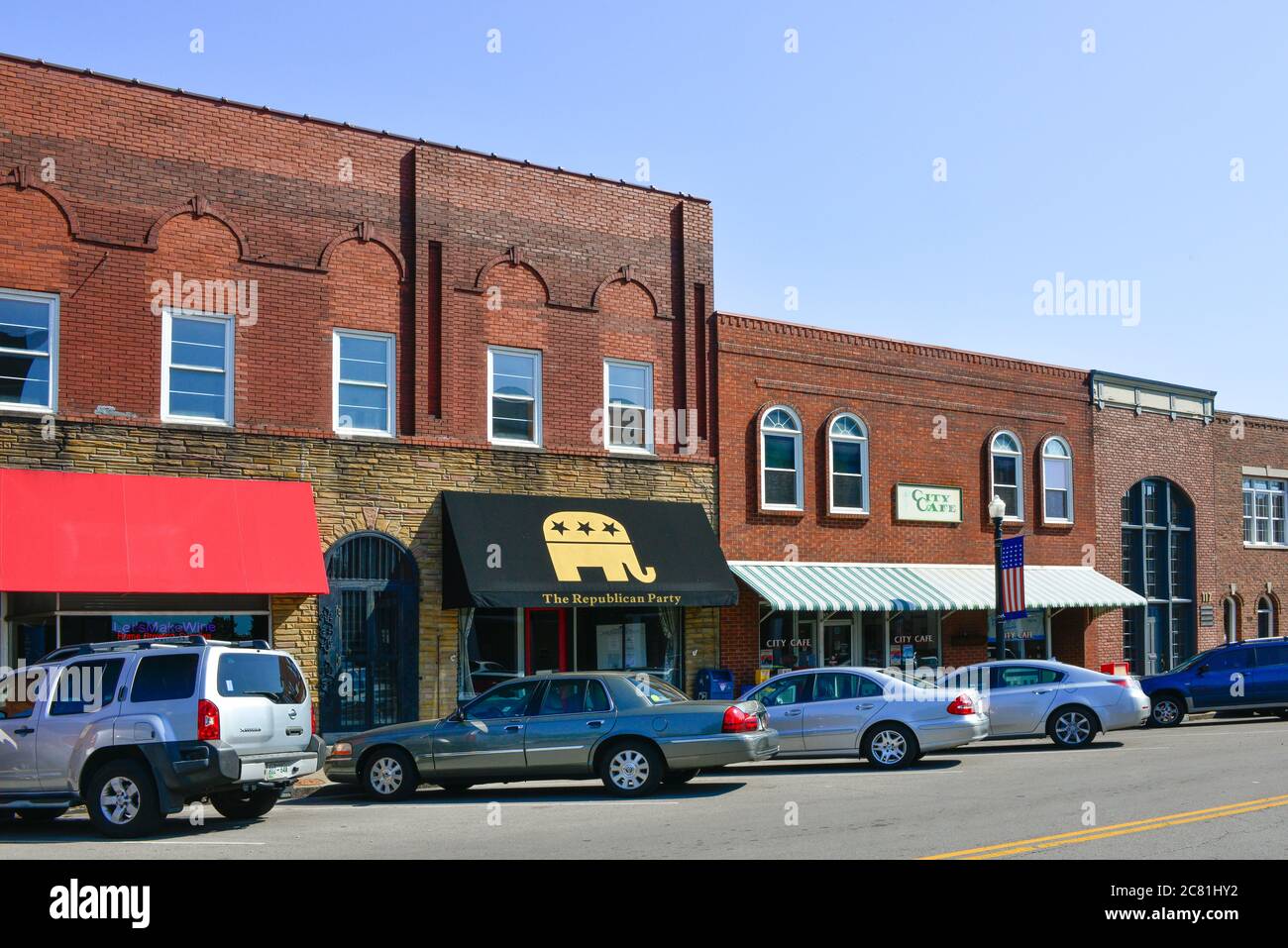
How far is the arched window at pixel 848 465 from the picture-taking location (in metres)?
26.9

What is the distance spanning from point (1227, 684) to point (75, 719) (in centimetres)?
2022

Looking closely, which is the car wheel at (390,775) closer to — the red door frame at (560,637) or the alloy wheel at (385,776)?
the alloy wheel at (385,776)

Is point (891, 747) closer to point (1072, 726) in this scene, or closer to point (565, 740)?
point (1072, 726)

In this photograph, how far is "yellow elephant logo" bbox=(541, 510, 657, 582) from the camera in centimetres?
2220

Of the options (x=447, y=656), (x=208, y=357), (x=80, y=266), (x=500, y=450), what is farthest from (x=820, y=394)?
(x=80, y=266)

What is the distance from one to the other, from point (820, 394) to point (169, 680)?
53.5 ft

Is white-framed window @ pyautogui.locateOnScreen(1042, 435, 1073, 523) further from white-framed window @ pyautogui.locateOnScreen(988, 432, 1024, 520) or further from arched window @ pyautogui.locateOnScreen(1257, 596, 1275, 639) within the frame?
arched window @ pyautogui.locateOnScreen(1257, 596, 1275, 639)

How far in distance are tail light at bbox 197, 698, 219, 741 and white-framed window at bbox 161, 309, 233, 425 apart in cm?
804

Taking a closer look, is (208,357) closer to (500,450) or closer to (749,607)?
(500,450)

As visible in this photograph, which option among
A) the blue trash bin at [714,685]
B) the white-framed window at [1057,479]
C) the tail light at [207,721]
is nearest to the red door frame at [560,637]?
the blue trash bin at [714,685]

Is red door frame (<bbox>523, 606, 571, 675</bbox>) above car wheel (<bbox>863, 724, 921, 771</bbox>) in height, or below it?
above

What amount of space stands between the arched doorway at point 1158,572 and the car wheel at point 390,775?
2225cm

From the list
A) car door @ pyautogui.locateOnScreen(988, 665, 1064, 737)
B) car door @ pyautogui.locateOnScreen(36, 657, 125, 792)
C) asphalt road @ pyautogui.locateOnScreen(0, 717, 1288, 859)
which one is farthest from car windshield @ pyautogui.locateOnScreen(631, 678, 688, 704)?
car door @ pyautogui.locateOnScreen(988, 665, 1064, 737)

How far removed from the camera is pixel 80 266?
19312 millimetres
